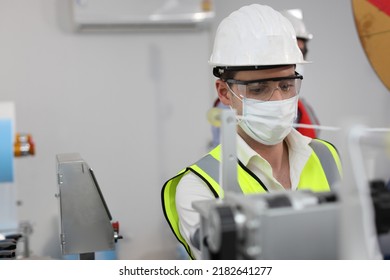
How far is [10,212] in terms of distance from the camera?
1.69 m

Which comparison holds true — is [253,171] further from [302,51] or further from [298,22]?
[298,22]

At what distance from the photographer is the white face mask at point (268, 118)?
3.07 ft

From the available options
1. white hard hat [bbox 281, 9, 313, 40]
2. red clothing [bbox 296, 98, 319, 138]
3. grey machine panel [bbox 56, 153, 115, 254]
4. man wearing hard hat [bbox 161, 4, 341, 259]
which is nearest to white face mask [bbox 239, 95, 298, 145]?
man wearing hard hat [bbox 161, 4, 341, 259]

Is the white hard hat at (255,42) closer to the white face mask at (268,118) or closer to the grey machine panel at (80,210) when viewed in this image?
the white face mask at (268,118)

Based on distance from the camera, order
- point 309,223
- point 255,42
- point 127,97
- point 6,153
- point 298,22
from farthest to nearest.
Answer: point 127,97
point 298,22
point 6,153
point 255,42
point 309,223

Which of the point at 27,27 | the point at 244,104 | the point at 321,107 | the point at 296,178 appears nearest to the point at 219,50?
the point at 244,104

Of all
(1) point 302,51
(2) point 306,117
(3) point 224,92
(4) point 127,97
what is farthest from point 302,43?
(4) point 127,97

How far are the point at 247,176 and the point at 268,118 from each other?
112mm

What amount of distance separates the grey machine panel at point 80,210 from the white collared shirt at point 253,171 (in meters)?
0.16

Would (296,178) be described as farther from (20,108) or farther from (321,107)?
(20,108)

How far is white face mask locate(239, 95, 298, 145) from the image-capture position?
0.94m

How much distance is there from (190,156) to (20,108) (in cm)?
73

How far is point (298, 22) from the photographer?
5.61ft

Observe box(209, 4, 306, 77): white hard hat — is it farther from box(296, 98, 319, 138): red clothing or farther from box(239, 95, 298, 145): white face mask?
box(296, 98, 319, 138): red clothing
